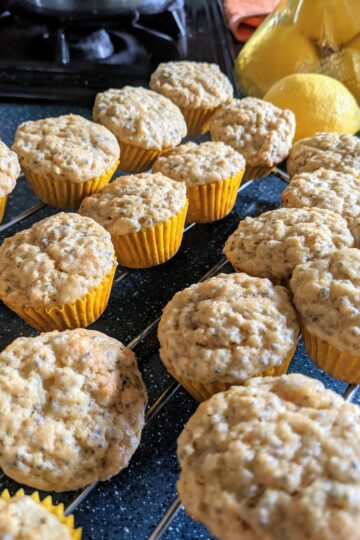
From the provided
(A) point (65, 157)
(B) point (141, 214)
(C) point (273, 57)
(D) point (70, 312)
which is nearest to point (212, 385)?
(D) point (70, 312)

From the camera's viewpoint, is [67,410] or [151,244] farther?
[151,244]

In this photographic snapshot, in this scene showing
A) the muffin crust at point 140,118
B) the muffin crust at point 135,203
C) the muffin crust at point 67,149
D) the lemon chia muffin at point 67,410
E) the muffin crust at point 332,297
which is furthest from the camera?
the muffin crust at point 140,118

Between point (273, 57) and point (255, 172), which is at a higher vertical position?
point (273, 57)

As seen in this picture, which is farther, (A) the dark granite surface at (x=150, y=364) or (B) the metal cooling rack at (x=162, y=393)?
(A) the dark granite surface at (x=150, y=364)

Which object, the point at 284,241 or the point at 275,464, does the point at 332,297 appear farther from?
the point at 275,464

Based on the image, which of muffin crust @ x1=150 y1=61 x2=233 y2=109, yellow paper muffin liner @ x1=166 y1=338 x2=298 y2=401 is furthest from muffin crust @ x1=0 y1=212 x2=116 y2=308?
muffin crust @ x1=150 y1=61 x2=233 y2=109

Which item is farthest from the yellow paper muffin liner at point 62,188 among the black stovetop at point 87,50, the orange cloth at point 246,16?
the orange cloth at point 246,16

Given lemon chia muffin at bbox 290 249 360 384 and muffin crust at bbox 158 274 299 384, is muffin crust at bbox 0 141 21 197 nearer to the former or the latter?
muffin crust at bbox 158 274 299 384

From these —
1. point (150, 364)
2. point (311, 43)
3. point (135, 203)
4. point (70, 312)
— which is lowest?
point (150, 364)

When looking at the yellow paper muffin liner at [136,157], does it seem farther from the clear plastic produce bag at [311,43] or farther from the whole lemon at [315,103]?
the clear plastic produce bag at [311,43]
